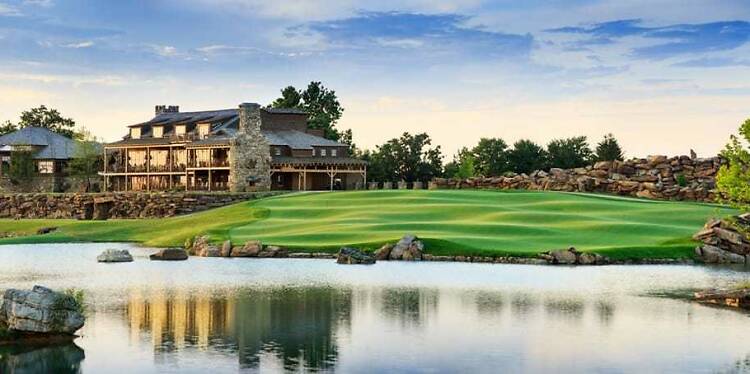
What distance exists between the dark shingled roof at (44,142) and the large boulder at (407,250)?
95134 mm

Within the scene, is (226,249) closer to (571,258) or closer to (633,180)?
→ (571,258)

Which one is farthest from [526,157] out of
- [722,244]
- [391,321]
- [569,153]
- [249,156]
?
[391,321]

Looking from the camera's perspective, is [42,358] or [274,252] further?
[274,252]

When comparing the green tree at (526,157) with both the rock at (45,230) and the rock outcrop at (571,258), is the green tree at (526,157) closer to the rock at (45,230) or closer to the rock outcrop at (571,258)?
the rock at (45,230)

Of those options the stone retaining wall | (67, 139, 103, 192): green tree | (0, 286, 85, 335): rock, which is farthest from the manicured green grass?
(67, 139, 103, 192): green tree

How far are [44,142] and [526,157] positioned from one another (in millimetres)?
63275

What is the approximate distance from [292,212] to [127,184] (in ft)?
180

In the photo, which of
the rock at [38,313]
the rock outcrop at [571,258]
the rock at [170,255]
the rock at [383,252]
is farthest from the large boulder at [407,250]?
the rock at [38,313]

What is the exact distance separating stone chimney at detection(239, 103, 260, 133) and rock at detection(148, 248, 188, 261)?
55.9 meters

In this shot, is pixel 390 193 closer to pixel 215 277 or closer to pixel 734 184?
pixel 215 277

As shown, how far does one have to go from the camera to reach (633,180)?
104438mm

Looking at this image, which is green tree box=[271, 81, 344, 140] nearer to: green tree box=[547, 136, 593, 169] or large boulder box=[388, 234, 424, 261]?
green tree box=[547, 136, 593, 169]

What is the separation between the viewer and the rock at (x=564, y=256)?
185 feet

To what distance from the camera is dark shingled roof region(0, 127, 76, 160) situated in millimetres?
146125
